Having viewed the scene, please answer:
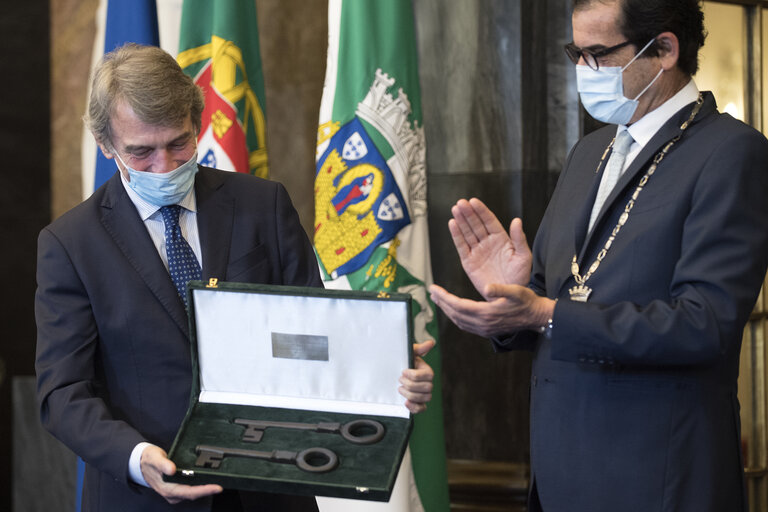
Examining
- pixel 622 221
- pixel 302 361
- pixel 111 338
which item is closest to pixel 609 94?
pixel 622 221

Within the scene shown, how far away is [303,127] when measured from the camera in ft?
12.3

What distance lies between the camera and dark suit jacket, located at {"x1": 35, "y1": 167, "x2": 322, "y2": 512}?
5.79 ft

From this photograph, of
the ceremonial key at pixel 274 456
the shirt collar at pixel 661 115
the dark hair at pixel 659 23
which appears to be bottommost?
the ceremonial key at pixel 274 456

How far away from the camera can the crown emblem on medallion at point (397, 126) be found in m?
3.01

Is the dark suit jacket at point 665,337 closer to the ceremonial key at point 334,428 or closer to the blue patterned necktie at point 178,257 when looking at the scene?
the ceremonial key at point 334,428

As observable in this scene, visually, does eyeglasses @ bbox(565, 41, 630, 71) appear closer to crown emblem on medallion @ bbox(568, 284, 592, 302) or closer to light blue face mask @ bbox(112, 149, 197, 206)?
crown emblem on medallion @ bbox(568, 284, 592, 302)

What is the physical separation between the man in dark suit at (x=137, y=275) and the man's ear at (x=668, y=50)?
2.65 feet

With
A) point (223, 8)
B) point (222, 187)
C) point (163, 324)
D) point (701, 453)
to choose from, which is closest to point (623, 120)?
point (701, 453)

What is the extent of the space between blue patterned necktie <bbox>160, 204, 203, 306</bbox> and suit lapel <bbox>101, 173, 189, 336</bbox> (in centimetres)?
3

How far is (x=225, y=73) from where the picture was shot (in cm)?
301

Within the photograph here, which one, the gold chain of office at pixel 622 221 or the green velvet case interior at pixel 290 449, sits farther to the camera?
the gold chain of office at pixel 622 221

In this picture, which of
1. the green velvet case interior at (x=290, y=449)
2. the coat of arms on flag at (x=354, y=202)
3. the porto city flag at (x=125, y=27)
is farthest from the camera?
the porto city flag at (x=125, y=27)

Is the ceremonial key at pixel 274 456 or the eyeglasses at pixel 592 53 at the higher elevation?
the eyeglasses at pixel 592 53

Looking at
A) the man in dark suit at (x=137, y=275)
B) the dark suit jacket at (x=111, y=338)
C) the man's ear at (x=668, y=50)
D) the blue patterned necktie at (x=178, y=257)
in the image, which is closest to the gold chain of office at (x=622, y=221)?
the man's ear at (x=668, y=50)
